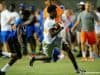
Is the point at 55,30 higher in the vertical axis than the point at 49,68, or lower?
higher

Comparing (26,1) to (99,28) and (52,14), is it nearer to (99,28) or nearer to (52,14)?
(99,28)

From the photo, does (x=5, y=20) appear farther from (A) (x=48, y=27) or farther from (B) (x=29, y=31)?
(A) (x=48, y=27)

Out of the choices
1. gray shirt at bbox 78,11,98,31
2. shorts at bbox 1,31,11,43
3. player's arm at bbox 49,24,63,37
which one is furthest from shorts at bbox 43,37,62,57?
shorts at bbox 1,31,11,43

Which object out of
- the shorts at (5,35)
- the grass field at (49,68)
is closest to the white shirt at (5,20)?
the shorts at (5,35)

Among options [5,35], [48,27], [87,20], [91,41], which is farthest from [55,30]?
[5,35]

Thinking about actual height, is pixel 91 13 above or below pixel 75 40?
above

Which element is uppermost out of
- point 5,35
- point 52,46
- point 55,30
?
point 55,30

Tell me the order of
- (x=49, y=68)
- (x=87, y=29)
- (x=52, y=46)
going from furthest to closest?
(x=87, y=29), (x=49, y=68), (x=52, y=46)

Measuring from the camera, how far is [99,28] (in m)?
19.3

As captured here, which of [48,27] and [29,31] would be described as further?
[29,31]

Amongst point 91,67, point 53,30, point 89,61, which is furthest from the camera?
point 89,61

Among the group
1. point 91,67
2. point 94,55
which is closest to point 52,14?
point 91,67

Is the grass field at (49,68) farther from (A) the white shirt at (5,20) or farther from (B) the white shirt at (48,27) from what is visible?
(A) the white shirt at (5,20)

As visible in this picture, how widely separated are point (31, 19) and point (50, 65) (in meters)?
2.60
